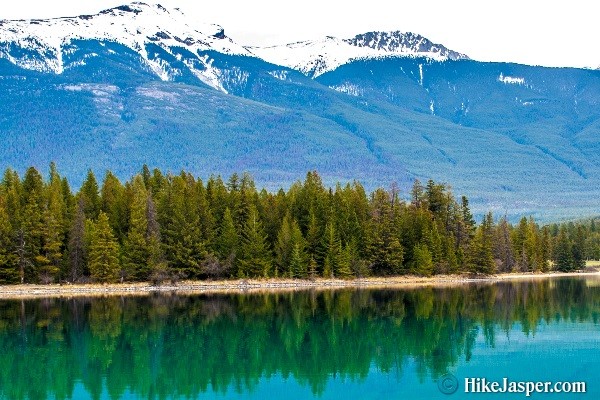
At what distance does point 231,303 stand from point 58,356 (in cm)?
3441

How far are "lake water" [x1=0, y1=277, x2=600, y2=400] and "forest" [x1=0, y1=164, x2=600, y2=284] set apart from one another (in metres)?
15.6

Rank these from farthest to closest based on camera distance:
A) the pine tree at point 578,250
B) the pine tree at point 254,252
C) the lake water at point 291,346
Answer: the pine tree at point 578,250 → the pine tree at point 254,252 → the lake water at point 291,346

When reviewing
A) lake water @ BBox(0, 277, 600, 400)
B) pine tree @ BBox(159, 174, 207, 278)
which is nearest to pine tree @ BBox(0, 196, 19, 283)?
lake water @ BBox(0, 277, 600, 400)

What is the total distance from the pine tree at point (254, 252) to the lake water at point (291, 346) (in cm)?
2100

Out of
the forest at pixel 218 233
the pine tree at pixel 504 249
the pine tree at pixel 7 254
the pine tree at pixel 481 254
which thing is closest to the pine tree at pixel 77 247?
the forest at pixel 218 233

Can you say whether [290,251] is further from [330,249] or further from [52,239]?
[52,239]

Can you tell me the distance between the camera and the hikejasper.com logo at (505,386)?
1908 inches

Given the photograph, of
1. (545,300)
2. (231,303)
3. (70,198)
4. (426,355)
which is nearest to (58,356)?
(426,355)

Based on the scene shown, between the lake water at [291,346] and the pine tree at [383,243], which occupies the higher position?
the pine tree at [383,243]

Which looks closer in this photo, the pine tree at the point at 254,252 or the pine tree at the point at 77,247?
the pine tree at the point at 77,247

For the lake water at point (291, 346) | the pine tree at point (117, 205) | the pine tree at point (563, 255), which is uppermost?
the pine tree at point (117, 205)

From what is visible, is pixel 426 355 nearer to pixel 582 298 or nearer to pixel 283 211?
pixel 582 298

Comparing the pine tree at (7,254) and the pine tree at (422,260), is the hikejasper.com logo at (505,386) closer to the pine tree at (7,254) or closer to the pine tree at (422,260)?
the pine tree at (7,254)

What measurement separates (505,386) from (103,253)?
69.9 meters
